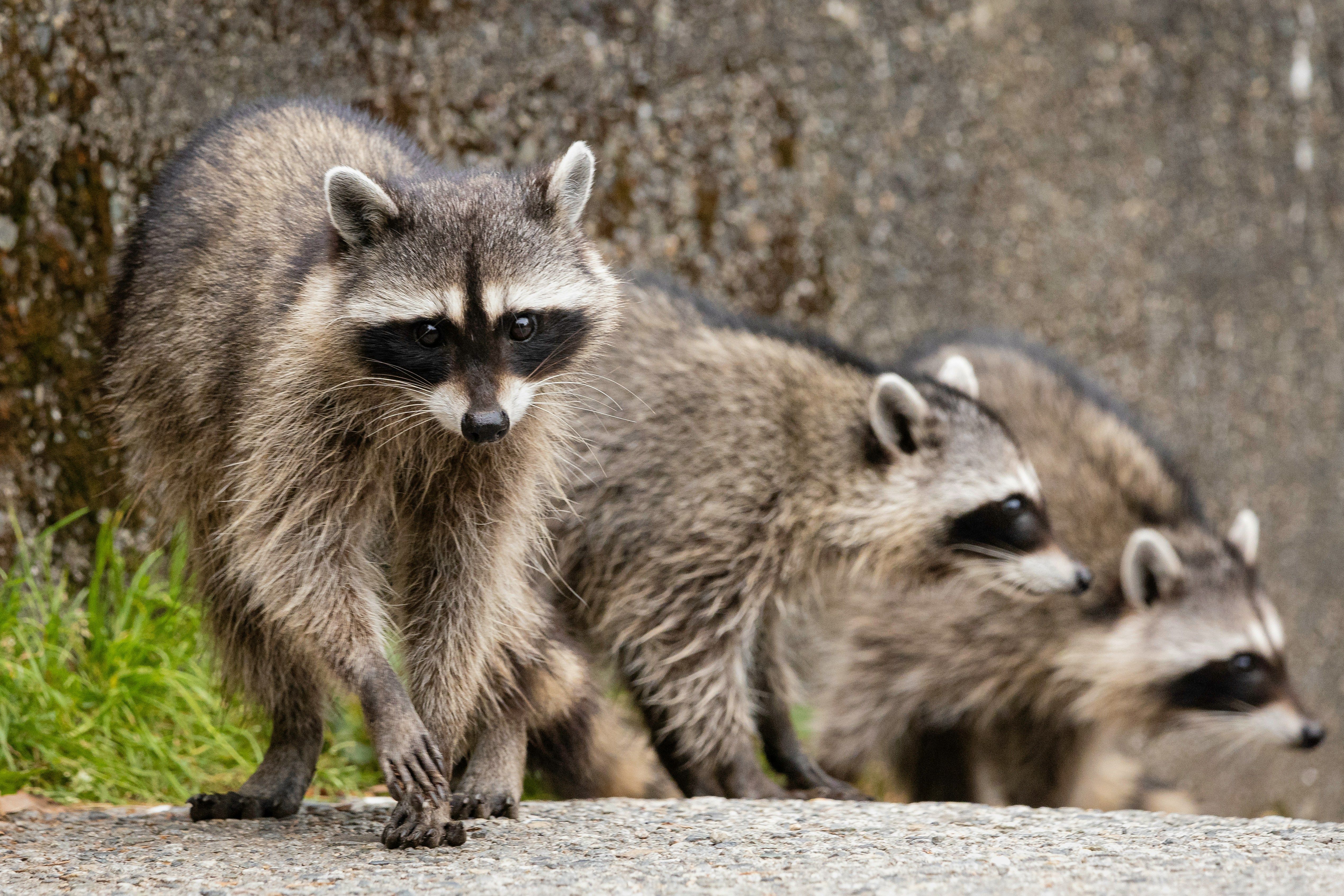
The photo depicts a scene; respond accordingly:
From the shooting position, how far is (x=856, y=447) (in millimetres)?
4156

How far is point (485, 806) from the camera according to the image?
3.10 metres

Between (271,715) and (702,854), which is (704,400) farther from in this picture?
(702,854)

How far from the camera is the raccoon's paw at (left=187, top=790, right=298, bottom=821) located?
10.2ft

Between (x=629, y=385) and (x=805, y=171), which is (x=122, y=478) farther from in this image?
(x=805, y=171)

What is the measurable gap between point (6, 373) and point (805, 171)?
9.24 feet

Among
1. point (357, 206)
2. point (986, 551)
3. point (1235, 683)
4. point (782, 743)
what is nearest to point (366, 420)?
point (357, 206)

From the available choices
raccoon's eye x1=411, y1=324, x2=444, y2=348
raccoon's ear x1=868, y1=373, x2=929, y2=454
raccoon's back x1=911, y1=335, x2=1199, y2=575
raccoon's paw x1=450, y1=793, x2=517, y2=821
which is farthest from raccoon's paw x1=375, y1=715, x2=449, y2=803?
raccoon's back x1=911, y1=335, x2=1199, y2=575

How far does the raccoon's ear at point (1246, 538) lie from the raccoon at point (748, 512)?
3.80 ft

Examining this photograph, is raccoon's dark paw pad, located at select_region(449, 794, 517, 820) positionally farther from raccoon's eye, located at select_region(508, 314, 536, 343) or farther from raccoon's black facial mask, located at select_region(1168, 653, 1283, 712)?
raccoon's black facial mask, located at select_region(1168, 653, 1283, 712)

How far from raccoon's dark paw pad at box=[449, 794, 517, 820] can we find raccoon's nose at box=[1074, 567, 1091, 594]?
6.11ft

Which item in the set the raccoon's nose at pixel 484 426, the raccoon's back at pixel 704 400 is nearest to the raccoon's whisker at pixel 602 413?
the raccoon's back at pixel 704 400

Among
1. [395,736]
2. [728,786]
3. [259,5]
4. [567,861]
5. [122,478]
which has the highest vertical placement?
[259,5]

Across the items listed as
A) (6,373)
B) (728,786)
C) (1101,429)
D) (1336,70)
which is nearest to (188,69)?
(6,373)

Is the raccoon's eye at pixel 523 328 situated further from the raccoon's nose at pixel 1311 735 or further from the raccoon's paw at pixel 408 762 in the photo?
the raccoon's nose at pixel 1311 735
